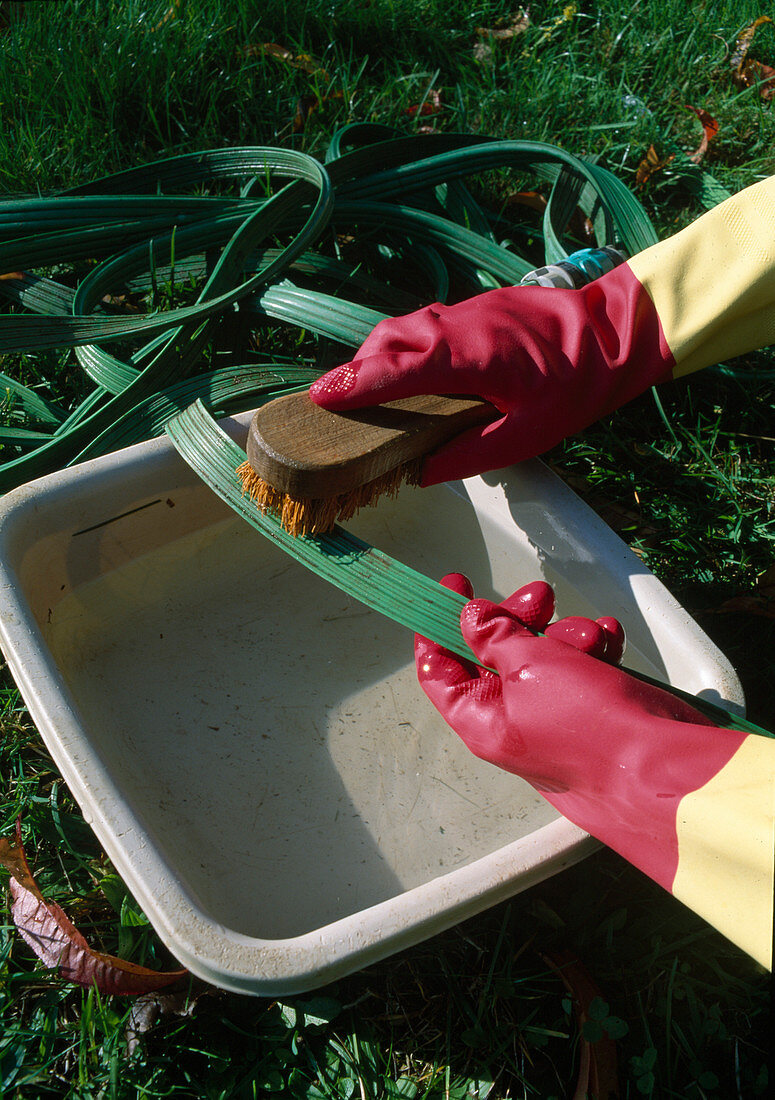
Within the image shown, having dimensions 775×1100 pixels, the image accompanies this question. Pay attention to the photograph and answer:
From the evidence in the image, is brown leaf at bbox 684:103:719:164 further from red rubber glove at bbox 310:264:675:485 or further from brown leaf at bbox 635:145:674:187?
red rubber glove at bbox 310:264:675:485

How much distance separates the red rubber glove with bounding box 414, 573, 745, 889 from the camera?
736 mm

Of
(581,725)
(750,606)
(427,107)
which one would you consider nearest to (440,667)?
(581,725)

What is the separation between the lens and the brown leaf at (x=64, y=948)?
3.02 feet

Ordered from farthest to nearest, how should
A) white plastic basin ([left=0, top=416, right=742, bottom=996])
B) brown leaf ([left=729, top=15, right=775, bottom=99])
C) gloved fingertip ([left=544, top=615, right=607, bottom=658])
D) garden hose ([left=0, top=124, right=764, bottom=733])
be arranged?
brown leaf ([left=729, top=15, right=775, bottom=99]), garden hose ([left=0, top=124, right=764, bottom=733]), white plastic basin ([left=0, top=416, right=742, bottom=996]), gloved fingertip ([left=544, top=615, right=607, bottom=658])

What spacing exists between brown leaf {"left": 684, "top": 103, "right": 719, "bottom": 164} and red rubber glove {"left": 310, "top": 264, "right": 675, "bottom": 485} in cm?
96

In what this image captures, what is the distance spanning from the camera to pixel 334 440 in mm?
899

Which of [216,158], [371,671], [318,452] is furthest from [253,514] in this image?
[216,158]

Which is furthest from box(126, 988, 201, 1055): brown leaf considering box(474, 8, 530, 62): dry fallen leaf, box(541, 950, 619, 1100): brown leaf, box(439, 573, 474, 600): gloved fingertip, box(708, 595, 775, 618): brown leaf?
box(474, 8, 530, 62): dry fallen leaf

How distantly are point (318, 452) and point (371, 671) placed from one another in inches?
16.5

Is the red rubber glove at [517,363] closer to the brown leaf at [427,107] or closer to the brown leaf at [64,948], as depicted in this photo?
the brown leaf at [64,948]

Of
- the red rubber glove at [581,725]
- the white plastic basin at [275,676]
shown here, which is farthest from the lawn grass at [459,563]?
A: the red rubber glove at [581,725]

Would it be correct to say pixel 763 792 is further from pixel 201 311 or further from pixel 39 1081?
pixel 201 311

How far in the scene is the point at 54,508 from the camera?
102 cm

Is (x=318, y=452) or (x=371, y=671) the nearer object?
(x=318, y=452)
